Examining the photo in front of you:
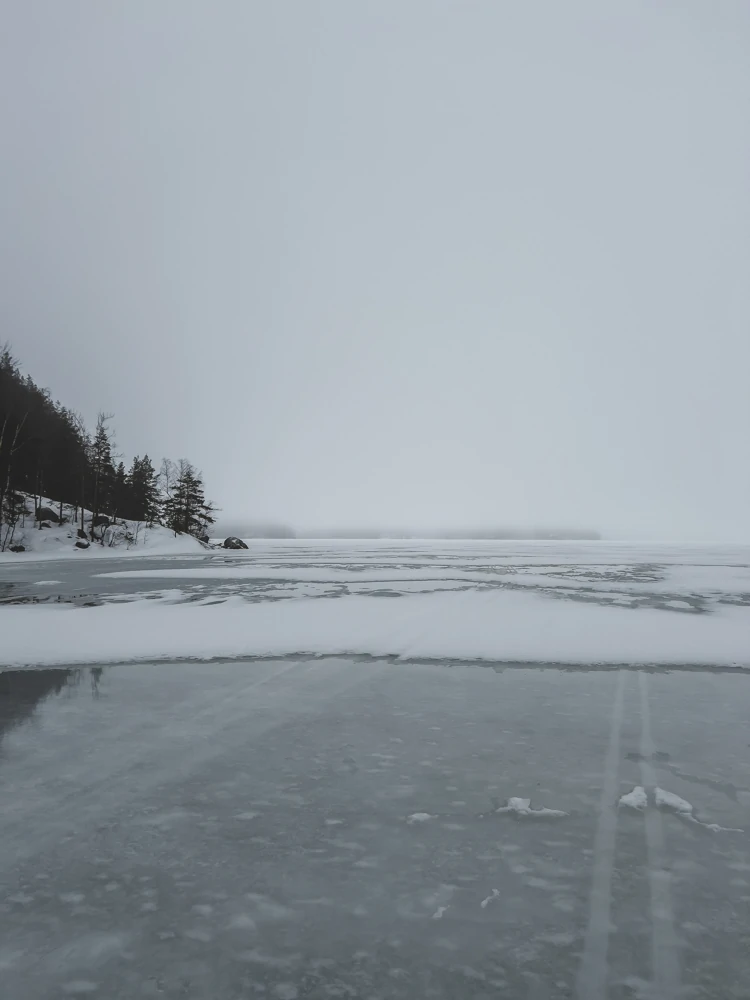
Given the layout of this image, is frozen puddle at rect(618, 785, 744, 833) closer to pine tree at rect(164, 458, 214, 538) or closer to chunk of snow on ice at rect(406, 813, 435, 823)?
chunk of snow on ice at rect(406, 813, 435, 823)

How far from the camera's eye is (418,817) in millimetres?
3018

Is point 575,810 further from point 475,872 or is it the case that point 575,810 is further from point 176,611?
point 176,611

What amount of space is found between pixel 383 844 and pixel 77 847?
1.33 metres

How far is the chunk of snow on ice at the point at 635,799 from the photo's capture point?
125 inches

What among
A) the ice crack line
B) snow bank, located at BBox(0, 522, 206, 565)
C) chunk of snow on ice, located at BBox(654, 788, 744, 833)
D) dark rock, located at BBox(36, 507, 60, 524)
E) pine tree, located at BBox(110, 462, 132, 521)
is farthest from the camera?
pine tree, located at BBox(110, 462, 132, 521)

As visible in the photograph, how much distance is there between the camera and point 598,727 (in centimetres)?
455

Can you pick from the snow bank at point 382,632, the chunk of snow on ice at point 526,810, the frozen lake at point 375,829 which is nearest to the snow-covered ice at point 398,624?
the snow bank at point 382,632

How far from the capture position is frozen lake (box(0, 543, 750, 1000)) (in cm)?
196

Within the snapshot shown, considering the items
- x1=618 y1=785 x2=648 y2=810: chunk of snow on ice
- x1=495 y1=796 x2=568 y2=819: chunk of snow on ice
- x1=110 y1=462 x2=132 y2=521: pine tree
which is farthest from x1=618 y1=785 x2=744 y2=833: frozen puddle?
x1=110 y1=462 x2=132 y2=521: pine tree

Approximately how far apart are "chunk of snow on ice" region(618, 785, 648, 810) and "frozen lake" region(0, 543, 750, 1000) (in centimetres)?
1

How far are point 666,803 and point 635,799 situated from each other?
15 centimetres

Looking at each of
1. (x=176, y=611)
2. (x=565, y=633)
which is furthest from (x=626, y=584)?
(x=176, y=611)

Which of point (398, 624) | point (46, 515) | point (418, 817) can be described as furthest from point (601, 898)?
point (46, 515)

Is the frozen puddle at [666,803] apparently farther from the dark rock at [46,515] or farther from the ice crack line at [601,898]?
the dark rock at [46,515]
